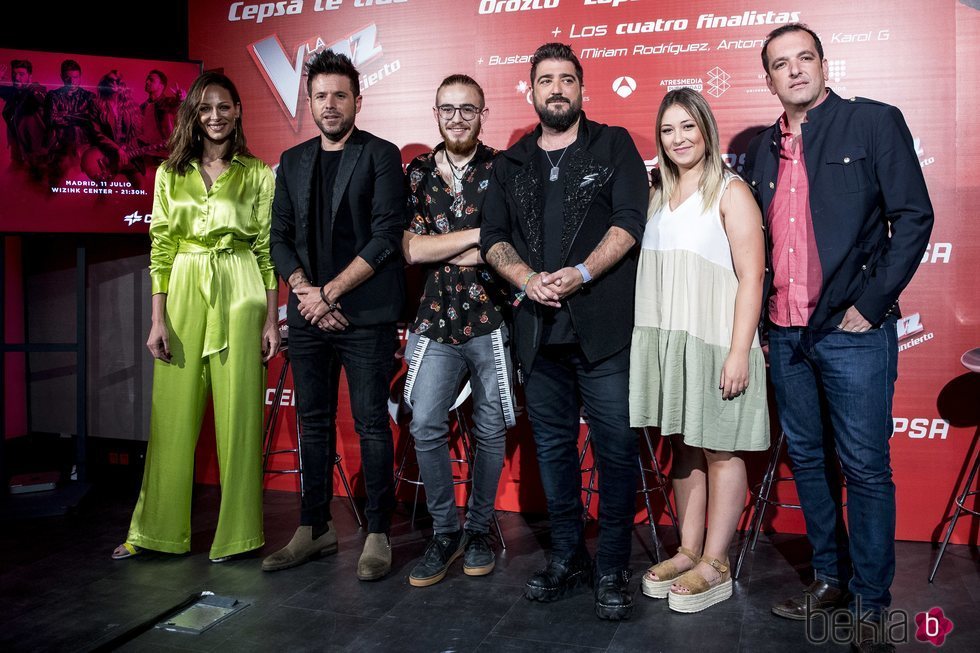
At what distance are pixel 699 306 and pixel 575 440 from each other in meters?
0.65

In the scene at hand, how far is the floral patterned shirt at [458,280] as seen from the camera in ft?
10.2

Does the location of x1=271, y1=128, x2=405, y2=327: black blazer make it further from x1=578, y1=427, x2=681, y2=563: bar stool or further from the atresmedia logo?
the atresmedia logo

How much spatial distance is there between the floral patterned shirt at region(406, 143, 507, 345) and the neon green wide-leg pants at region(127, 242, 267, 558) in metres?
0.72

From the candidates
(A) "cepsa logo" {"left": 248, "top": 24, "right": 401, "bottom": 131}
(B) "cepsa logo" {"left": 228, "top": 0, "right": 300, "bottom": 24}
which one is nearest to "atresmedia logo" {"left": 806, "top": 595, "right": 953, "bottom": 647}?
(A) "cepsa logo" {"left": 248, "top": 24, "right": 401, "bottom": 131}

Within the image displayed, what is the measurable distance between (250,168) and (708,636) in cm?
244

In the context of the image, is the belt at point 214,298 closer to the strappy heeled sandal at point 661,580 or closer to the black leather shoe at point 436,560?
the black leather shoe at point 436,560

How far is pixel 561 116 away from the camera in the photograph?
2.80 m

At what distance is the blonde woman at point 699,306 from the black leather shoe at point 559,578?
334mm

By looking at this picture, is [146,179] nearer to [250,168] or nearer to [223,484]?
[250,168]

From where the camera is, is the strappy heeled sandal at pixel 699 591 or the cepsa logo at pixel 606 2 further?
the cepsa logo at pixel 606 2

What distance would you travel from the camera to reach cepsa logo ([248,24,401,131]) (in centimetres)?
414

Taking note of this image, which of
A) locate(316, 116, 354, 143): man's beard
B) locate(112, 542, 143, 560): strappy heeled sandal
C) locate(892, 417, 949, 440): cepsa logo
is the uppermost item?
locate(316, 116, 354, 143): man's beard

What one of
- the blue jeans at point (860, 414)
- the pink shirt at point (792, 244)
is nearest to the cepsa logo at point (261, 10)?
the pink shirt at point (792, 244)

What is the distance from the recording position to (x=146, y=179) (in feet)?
13.4
